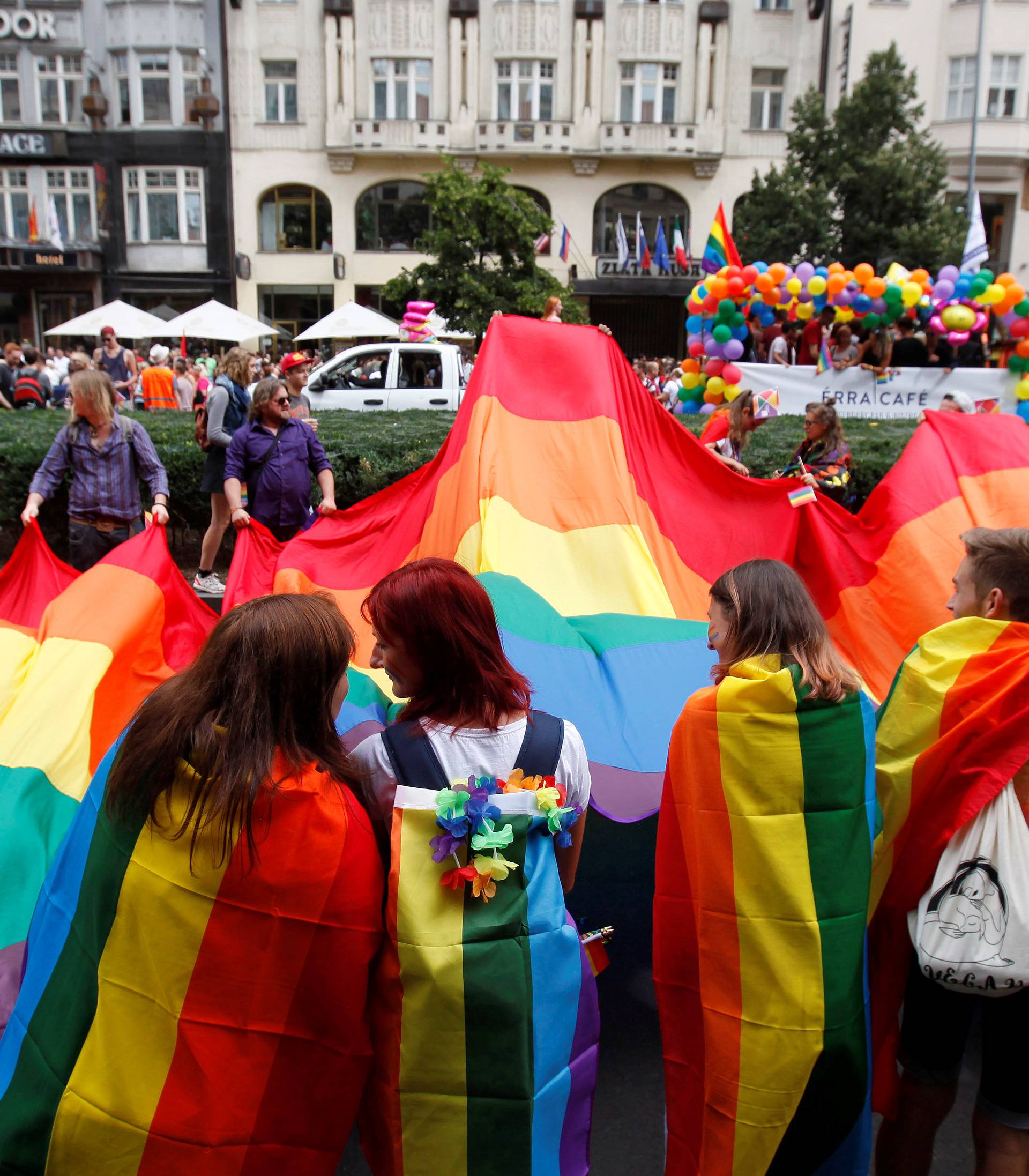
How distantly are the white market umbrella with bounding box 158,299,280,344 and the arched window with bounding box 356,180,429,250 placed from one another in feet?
37.6

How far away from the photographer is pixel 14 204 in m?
30.2

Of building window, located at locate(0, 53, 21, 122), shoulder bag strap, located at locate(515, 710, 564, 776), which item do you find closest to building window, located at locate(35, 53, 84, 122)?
building window, located at locate(0, 53, 21, 122)

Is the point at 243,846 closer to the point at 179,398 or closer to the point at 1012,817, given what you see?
the point at 1012,817

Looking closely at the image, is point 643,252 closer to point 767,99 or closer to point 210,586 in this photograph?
point 767,99

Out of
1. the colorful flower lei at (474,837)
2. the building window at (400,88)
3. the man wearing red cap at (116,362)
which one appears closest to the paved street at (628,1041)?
the colorful flower lei at (474,837)

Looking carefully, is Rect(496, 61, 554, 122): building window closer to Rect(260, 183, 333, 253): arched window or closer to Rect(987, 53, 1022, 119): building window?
Rect(260, 183, 333, 253): arched window

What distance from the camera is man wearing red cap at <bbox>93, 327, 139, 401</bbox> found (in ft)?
57.0

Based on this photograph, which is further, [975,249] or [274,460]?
[975,249]

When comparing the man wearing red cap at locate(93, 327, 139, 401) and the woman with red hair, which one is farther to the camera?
the man wearing red cap at locate(93, 327, 139, 401)

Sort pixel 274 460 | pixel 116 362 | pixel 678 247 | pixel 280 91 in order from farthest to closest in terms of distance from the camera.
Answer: pixel 280 91 → pixel 678 247 → pixel 116 362 → pixel 274 460

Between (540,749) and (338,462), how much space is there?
6059 mm

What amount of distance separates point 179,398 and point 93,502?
13207mm

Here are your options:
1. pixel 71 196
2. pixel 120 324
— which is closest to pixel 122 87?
pixel 71 196

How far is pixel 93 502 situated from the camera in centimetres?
526
